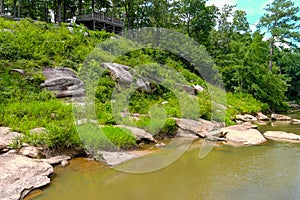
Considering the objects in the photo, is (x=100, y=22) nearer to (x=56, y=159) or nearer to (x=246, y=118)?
(x=246, y=118)

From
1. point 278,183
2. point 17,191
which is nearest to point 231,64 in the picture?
point 278,183

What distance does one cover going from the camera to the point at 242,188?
19.5 feet

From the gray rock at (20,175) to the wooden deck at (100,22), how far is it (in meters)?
20.1

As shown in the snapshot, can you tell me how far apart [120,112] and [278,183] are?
709 centimetres

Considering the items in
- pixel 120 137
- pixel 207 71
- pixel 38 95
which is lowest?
pixel 120 137

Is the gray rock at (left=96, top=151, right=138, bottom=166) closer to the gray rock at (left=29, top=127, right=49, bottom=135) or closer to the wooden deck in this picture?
the gray rock at (left=29, top=127, right=49, bottom=135)

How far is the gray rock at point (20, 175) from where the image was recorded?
5.25 meters

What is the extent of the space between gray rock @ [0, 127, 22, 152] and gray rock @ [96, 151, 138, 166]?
2.30 meters

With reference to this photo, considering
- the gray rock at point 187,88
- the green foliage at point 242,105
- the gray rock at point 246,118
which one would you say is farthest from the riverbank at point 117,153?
the gray rock at point 187,88

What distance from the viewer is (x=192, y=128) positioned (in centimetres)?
1169

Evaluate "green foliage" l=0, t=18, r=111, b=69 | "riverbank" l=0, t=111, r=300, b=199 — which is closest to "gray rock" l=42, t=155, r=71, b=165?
"riverbank" l=0, t=111, r=300, b=199

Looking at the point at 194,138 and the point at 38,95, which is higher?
the point at 38,95

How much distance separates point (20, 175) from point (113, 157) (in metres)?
2.65

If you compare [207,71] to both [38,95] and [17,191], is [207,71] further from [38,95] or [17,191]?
[17,191]
